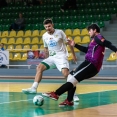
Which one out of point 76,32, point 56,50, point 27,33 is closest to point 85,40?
point 76,32

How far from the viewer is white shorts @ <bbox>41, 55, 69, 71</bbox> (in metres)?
12.9

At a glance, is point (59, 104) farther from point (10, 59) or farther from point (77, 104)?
point (10, 59)

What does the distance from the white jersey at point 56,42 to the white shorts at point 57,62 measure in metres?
0.13

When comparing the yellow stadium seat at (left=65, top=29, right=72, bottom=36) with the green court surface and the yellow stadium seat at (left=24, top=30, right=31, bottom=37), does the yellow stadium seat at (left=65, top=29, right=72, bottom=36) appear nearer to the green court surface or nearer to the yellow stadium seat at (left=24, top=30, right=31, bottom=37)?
the yellow stadium seat at (left=24, top=30, right=31, bottom=37)

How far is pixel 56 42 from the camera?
42.6ft

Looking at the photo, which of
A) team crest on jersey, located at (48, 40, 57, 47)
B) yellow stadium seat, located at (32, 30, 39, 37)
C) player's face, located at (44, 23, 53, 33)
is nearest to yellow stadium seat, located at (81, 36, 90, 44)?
yellow stadium seat, located at (32, 30, 39, 37)

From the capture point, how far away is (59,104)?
35.7 feet

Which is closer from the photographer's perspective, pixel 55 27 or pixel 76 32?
pixel 76 32

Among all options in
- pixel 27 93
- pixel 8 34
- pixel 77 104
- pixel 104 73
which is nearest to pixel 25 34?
pixel 8 34

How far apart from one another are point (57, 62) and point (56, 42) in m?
0.56

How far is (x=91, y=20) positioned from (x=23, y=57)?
5.59 meters

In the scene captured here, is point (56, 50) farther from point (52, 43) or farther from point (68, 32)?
point (68, 32)

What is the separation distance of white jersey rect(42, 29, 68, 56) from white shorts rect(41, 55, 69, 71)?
126 mm

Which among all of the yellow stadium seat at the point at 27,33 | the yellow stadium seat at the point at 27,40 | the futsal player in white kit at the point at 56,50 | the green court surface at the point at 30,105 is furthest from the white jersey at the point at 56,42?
the yellow stadium seat at the point at 27,33
